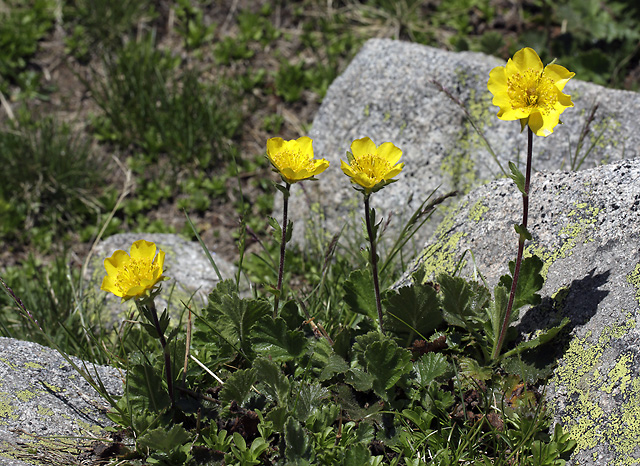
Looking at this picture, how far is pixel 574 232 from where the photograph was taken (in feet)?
8.13

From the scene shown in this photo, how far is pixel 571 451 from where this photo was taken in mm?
2148

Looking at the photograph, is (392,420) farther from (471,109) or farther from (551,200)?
(471,109)

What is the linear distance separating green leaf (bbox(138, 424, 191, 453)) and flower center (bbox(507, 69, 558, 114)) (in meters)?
1.58

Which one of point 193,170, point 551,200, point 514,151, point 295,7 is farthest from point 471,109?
point 295,7

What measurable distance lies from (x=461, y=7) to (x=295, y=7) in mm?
1603

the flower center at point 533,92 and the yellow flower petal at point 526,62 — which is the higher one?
the yellow flower petal at point 526,62

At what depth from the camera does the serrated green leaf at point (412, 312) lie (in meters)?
2.42

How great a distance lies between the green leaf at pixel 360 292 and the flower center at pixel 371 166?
1.81ft

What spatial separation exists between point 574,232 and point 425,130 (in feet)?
5.63

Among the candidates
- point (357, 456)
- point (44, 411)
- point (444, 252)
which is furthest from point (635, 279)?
point (44, 411)

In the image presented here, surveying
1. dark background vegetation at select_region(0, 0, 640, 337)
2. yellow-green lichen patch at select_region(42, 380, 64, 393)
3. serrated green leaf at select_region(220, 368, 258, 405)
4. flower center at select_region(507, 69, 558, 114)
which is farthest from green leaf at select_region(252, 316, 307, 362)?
dark background vegetation at select_region(0, 0, 640, 337)

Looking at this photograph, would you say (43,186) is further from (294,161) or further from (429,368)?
(429,368)

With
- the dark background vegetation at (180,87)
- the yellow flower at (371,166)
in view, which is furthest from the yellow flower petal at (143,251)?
Result: the dark background vegetation at (180,87)

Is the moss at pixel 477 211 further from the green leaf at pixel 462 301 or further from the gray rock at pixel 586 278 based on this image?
the green leaf at pixel 462 301
